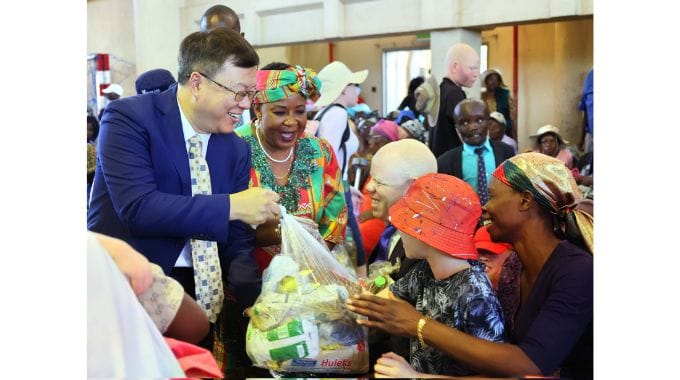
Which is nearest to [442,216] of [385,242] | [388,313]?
[388,313]

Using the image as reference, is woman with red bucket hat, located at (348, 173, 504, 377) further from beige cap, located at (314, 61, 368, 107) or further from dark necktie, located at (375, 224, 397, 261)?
dark necktie, located at (375, 224, 397, 261)

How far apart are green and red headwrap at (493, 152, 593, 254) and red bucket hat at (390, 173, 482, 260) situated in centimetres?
13

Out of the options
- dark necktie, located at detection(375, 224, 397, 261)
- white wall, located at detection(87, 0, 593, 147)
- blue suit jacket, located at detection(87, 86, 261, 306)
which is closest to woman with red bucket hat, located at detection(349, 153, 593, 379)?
white wall, located at detection(87, 0, 593, 147)

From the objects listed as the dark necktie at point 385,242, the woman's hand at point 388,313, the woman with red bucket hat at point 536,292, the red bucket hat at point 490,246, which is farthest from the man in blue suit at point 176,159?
the dark necktie at point 385,242

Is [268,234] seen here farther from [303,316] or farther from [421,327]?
[421,327]

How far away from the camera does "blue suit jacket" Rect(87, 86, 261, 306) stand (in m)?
2.01

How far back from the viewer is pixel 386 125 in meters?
4.38

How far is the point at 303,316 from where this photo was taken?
2.14 metres

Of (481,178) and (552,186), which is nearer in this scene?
(552,186)

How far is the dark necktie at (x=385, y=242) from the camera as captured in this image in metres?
3.01

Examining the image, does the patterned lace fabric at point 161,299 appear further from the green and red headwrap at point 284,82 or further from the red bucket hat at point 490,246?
the red bucket hat at point 490,246

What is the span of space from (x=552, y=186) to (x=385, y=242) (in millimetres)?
1097

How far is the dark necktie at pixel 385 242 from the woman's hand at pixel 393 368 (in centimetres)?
88
